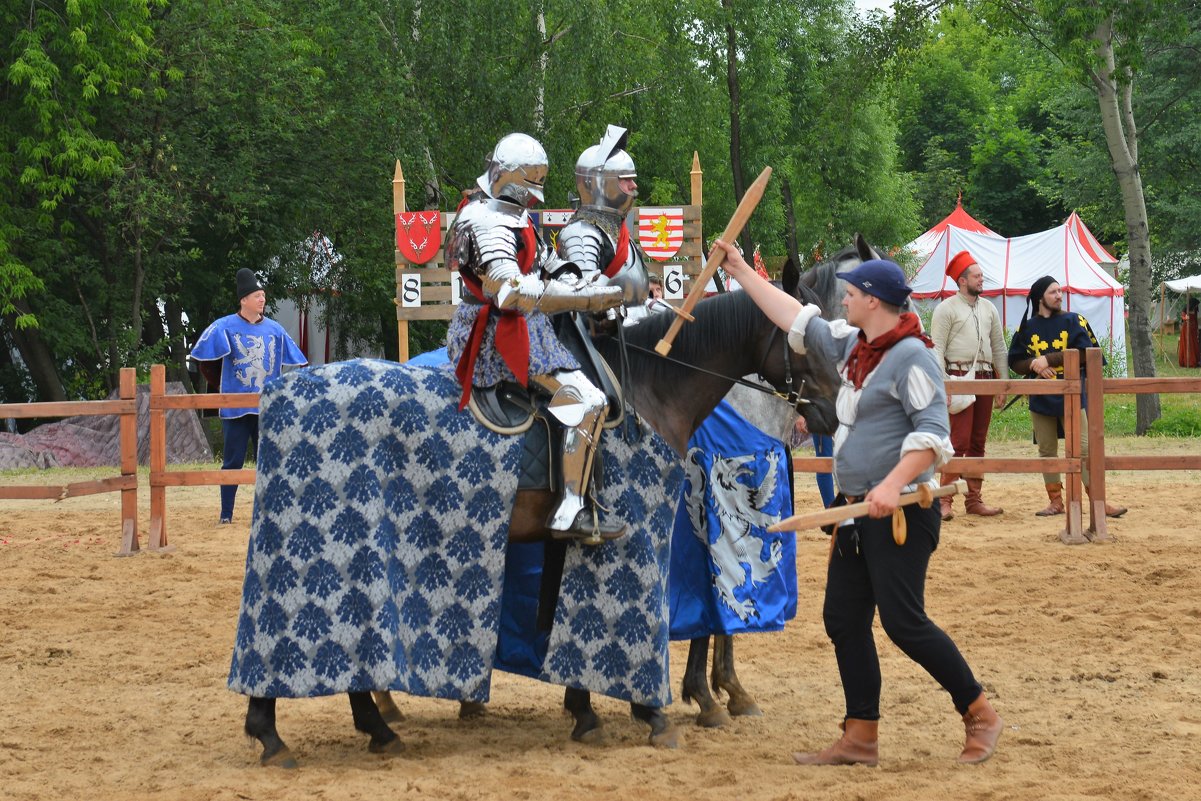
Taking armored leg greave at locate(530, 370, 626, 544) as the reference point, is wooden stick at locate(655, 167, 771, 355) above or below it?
above

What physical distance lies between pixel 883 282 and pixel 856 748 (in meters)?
1.59

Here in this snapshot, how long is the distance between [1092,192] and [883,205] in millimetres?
4579

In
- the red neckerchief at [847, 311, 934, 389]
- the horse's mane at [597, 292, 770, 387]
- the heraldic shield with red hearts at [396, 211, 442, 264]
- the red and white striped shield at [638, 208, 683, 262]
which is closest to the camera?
the red neckerchief at [847, 311, 934, 389]

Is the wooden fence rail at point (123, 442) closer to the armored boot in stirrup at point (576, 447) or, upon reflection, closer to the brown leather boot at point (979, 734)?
the armored boot in stirrup at point (576, 447)

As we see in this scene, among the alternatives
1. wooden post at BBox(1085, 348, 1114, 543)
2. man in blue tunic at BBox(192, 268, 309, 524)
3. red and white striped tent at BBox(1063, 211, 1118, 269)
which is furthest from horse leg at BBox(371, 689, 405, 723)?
red and white striped tent at BBox(1063, 211, 1118, 269)

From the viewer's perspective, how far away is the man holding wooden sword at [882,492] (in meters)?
4.30

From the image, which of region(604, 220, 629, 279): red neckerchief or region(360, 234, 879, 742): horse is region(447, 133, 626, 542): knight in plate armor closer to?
region(604, 220, 629, 279): red neckerchief

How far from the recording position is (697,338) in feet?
17.2

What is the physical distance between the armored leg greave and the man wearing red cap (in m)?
6.34

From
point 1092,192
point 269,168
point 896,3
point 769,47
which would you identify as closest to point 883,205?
point 1092,192

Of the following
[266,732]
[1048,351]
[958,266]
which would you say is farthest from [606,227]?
[1048,351]

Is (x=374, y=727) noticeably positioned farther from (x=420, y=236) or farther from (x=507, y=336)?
(x=420, y=236)

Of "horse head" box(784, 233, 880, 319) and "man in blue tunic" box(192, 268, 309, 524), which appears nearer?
"horse head" box(784, 233, 880, 319)

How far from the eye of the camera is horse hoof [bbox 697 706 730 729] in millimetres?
5352
